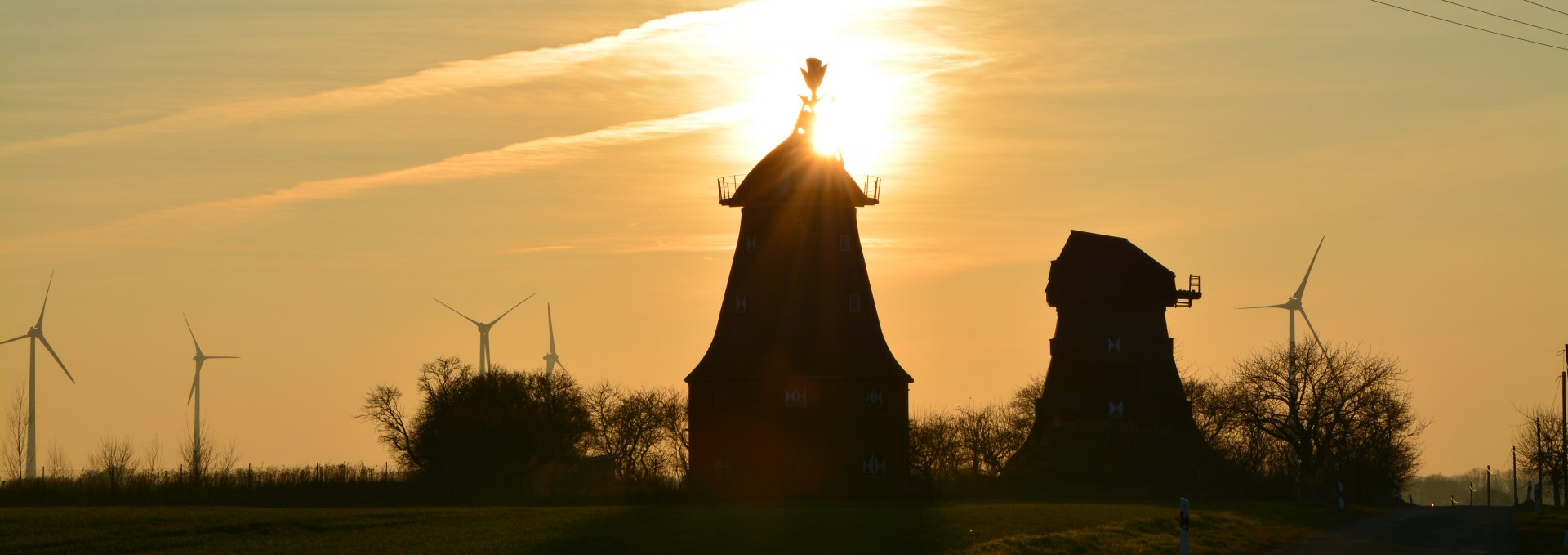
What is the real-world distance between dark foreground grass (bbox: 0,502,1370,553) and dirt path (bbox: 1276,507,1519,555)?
1.19 meters

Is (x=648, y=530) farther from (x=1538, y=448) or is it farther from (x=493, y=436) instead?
(x=1538, y=448)

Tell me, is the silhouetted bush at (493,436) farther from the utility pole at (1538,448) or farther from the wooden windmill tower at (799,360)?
the utility pole at (1538,448)

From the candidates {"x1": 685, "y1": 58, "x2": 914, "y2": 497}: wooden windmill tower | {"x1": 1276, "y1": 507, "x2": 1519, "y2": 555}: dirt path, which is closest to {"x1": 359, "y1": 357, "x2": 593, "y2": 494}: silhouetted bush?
{"x1": 685, "y1": 58, "x2": 914, "y2": 497}: wooden windmill tower

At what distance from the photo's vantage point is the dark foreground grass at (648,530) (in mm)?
39625

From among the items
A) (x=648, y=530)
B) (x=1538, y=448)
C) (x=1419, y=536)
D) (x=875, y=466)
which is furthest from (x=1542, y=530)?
(x=1538, y=448)

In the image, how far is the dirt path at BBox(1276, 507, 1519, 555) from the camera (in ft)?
128

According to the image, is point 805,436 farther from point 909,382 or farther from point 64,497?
point 64,497

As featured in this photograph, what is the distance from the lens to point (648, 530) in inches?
1831

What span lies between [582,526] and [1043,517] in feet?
43.6

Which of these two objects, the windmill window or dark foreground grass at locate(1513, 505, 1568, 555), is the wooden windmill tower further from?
dark foreground grass at locate(1513, 505, 1568, 555)

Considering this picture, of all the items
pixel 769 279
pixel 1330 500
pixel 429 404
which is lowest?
pixel 1330 500

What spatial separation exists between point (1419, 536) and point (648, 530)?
776 inches

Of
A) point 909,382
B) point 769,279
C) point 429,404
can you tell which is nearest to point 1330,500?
point 909,382

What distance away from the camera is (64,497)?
63000 mm
